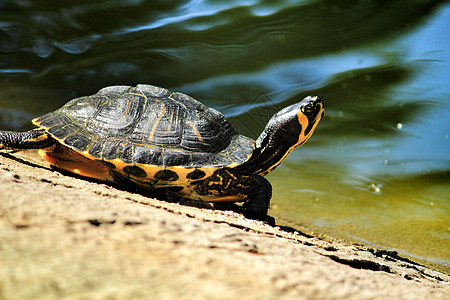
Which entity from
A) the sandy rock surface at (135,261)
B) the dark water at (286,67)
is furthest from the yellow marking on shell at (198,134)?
the dark water at (286,67)

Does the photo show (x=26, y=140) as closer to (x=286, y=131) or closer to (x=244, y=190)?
(x=244, y=190)

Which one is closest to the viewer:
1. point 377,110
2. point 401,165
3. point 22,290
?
point 22,290

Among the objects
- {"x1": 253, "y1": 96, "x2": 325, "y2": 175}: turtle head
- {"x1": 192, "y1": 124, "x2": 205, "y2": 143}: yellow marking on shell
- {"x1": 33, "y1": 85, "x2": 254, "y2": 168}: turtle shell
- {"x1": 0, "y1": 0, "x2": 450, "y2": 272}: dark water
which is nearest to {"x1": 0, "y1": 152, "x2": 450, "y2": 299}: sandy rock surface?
{"x1": 33, "y1": 85, "x2": 254, "y2": 168}: turtle shell

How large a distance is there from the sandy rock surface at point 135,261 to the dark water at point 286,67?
13.3 ft

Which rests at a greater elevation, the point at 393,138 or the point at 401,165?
the point at 393,138

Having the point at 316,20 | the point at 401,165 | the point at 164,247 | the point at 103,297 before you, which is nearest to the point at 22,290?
the point at 103,297

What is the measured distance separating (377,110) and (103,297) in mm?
6200

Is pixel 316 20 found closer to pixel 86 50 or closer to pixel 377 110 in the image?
pixel 377 110

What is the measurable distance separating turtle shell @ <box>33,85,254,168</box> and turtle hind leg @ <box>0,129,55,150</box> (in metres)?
0.10

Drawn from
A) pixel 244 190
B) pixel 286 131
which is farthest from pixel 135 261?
pixel 286 131

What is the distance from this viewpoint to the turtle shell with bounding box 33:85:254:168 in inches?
102

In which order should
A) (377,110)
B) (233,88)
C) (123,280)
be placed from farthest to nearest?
(233,88) < (377,110) < (123,280)

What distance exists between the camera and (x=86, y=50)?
19.9 ft

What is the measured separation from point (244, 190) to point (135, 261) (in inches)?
81.8
